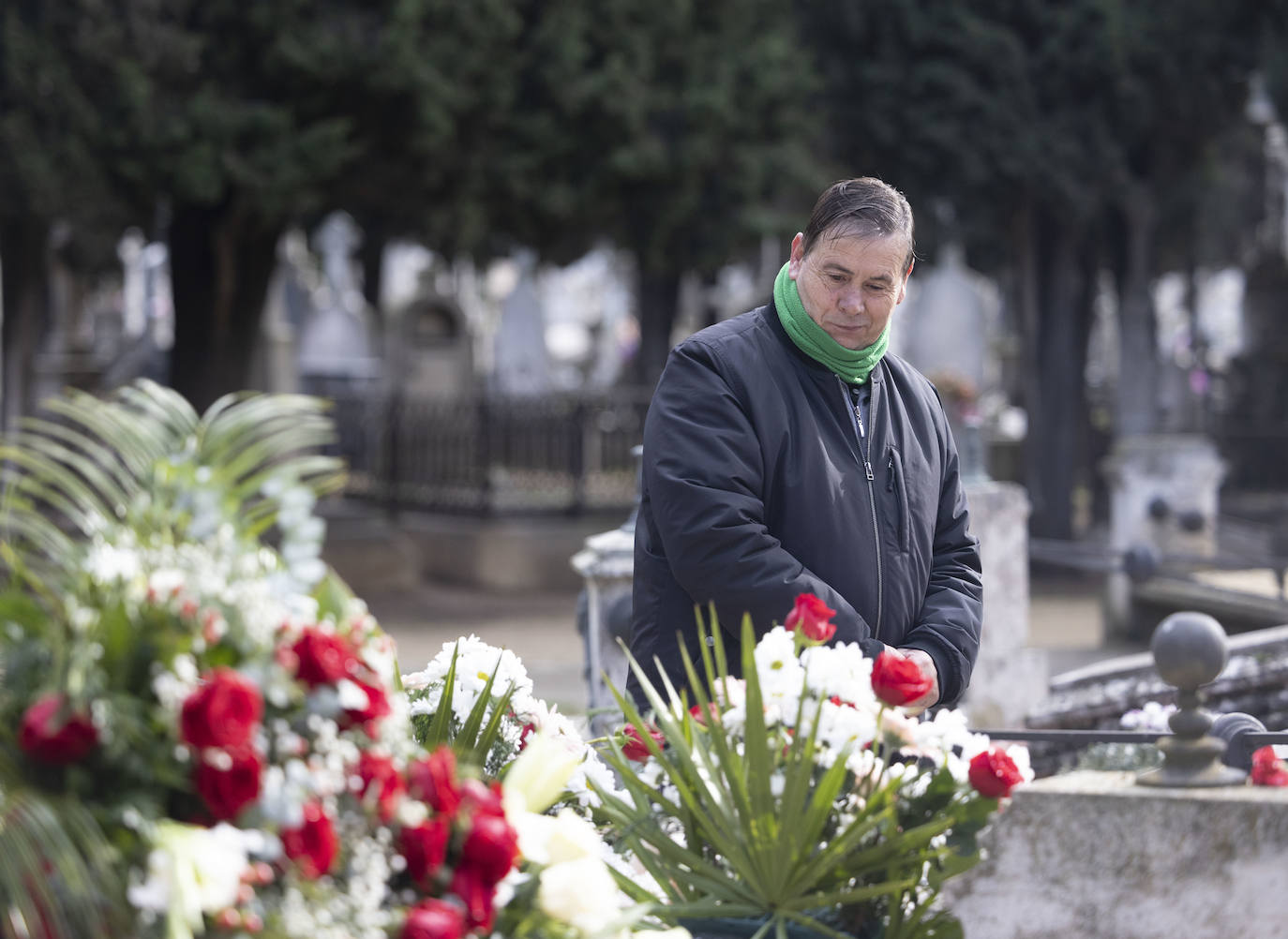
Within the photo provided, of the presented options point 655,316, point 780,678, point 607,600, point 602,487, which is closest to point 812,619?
point 780,678

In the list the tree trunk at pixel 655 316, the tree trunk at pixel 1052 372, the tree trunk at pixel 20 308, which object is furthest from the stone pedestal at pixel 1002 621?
the tree trunk at pixel 655 316

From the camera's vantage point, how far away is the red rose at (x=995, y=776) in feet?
7.66

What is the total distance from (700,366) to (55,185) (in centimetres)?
1000

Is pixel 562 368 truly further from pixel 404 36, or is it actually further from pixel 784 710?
pixel 784 710

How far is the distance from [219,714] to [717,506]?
4.71 feet

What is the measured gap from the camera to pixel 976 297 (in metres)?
19.1

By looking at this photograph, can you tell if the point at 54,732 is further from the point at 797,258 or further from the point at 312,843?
the point at 797,258

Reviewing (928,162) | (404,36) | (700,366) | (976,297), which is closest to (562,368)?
(976,297)

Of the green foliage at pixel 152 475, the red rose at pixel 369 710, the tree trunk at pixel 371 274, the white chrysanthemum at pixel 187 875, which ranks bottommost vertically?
the white chrysanthemum at pixel 187 875

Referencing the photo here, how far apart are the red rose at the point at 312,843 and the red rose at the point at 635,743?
84 centimetres

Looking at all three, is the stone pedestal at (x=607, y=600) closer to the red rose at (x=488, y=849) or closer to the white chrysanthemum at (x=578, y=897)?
the white chrysanthemum at (x=578, y=897)

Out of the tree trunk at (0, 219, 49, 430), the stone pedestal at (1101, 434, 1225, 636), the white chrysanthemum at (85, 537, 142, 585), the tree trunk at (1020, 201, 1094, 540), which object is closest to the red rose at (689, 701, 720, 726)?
the white chrysanthemum at (85, 537, 142, 585)

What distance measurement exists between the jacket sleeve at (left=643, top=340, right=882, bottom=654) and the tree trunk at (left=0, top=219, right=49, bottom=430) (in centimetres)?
1137

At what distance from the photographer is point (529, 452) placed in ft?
51.8
